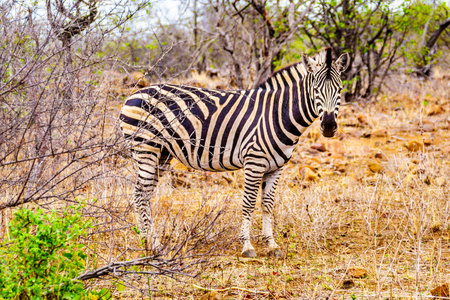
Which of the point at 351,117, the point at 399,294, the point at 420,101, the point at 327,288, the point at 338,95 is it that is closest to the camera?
the point at 399,294

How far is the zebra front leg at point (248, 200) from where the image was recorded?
14.0 ft

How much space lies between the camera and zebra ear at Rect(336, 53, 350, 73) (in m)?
4.20

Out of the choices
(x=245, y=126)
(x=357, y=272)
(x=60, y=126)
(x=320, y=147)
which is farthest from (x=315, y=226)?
(x=320, y=147)

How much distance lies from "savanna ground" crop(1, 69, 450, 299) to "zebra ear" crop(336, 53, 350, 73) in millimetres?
990

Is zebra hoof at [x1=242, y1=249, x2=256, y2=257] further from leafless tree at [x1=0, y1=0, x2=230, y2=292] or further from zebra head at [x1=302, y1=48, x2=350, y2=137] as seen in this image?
zebra head at [x1=302, y1=48, x2=350, y2=137]

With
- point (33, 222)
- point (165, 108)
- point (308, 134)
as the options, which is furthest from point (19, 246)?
point (308, 134)

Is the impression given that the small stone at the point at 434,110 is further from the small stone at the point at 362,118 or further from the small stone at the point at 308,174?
the small stone at the point at 308,174

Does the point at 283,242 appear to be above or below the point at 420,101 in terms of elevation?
below

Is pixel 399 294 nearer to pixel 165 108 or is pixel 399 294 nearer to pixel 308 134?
pixel 165 108

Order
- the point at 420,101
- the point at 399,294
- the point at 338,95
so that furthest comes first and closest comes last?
the point at 420,101 → the point at 338,95 → the point at 399,294

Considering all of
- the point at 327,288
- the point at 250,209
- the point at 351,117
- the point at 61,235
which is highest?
the point at 351,117

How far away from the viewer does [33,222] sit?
2.30m

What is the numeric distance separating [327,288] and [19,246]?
7.01 ft

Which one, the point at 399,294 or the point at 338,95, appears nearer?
the point at 399,294
